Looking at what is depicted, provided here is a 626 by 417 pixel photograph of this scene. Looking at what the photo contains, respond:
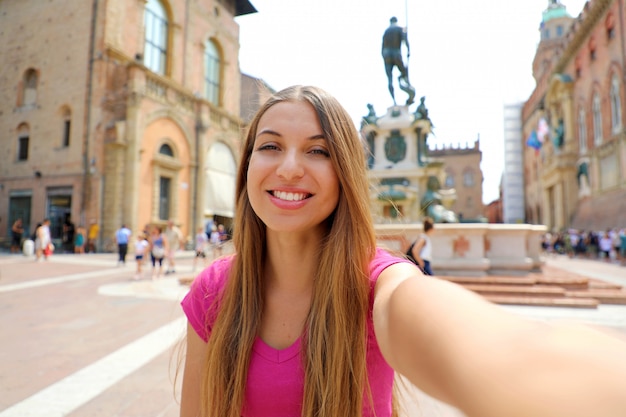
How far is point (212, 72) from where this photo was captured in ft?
73.0

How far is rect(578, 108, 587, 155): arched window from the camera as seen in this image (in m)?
24.4

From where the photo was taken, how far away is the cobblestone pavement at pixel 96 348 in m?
2.40

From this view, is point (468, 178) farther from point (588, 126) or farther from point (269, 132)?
point (269, 132)

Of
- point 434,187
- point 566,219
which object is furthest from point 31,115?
point 566,219

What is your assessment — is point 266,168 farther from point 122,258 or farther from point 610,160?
point 610,160

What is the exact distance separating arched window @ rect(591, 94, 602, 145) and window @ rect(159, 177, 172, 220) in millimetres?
25528

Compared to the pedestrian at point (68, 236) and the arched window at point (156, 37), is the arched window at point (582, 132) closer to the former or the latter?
the arched window at point (156, 37)

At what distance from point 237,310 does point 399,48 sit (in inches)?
368

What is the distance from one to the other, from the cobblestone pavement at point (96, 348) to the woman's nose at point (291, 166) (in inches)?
29.6

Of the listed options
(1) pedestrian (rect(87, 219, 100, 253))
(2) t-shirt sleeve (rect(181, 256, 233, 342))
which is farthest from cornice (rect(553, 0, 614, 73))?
(1) pedestrian (rect(87, 219, 100, 253))

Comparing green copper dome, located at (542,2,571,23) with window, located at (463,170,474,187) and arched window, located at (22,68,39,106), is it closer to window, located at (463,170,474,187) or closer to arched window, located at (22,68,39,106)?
window, located at (463,170,474,187)

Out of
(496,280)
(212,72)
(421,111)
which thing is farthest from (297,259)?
(212,72)

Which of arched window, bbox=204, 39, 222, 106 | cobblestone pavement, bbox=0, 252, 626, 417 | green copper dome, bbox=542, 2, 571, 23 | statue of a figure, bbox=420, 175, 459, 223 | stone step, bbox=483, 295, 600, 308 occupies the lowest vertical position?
cobblestone pavement, bbox=0, 252, 626, 417

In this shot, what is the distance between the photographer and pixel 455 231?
22.2 ft
